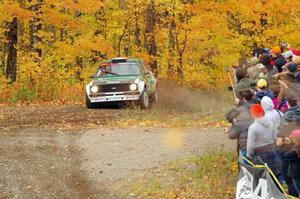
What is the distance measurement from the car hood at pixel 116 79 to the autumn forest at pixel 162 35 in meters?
4.28

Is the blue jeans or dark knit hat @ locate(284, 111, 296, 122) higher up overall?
dark knit hat @ locate(284, 111, 296, 122)

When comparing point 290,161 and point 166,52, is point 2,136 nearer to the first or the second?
point 290,161

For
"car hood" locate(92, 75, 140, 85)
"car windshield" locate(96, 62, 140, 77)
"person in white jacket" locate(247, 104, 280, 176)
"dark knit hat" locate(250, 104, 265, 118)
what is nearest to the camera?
"dark knit hat" locate(250, 104, 265, 118)

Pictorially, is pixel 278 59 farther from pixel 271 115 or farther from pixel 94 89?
pixel 94 89

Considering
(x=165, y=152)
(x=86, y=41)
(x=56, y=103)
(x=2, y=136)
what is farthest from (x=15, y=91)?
(x=165, y=152)

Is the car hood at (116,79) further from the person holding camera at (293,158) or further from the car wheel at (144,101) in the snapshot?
the person holding camera at (293,158)

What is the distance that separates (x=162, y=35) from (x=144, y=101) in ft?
31.1

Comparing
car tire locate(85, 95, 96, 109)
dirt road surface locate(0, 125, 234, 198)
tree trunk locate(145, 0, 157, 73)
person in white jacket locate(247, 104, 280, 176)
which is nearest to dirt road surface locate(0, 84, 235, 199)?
dirt road surface locate(0, 125, 234, 198)

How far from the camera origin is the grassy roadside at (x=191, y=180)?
880cm

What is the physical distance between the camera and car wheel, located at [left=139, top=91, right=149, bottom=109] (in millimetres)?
18206

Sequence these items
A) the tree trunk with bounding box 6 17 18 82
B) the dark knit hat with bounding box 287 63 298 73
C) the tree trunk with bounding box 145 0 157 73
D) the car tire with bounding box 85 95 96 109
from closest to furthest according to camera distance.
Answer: the dark knit hat with bounding box 287 63 298 73, the car tire with bounding box 85 95 96 109, the tree trunk with bounding box 6 17 18 82, the tree trunk with bounding box 145 0 157 73

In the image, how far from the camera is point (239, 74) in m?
10.1

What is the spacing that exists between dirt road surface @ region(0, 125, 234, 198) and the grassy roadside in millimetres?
392

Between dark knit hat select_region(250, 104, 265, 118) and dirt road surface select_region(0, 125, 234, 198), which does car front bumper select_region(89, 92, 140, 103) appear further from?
dark knit hat select_region(250, 104, 265, 118)
